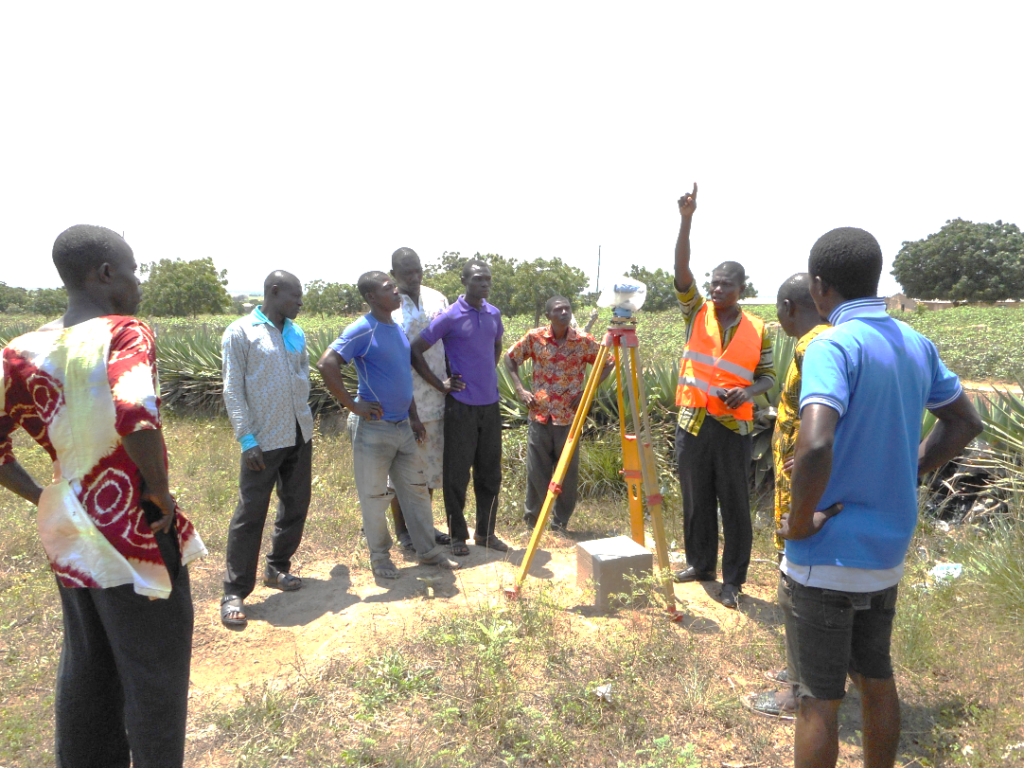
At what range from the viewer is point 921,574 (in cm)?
397

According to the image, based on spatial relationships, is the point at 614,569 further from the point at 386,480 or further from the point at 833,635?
the point at 833,635

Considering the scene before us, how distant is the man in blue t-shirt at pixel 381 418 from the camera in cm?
435

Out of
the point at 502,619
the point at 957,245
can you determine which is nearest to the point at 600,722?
the point at 502,619

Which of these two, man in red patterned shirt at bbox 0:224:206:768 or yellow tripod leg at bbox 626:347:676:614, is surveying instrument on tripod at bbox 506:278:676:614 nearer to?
yellow tripod leg at bbox 626:347:676:614

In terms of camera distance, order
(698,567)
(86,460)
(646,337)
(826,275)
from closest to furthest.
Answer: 1. (86,460)
2. (826,275)
3. (698,567)
4. (646,337)

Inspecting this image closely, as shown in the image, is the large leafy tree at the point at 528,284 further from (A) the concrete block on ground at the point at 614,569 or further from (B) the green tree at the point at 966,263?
(B) the green tree at the point at 966,263

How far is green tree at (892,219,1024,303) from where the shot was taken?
53062mm

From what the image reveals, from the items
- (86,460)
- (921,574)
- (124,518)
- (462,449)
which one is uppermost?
(86,460)

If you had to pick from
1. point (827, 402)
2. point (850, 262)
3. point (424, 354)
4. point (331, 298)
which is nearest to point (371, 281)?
point (424, 354)

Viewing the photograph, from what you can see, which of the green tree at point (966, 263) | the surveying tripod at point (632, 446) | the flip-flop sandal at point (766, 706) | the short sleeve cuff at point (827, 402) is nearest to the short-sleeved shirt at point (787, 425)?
the short sleeve cuff at point (827, 402)

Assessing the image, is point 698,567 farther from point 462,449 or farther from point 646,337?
point 646,337

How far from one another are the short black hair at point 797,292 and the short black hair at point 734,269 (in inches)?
36.0

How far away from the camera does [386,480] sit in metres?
4.55

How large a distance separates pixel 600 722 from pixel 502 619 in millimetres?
967
